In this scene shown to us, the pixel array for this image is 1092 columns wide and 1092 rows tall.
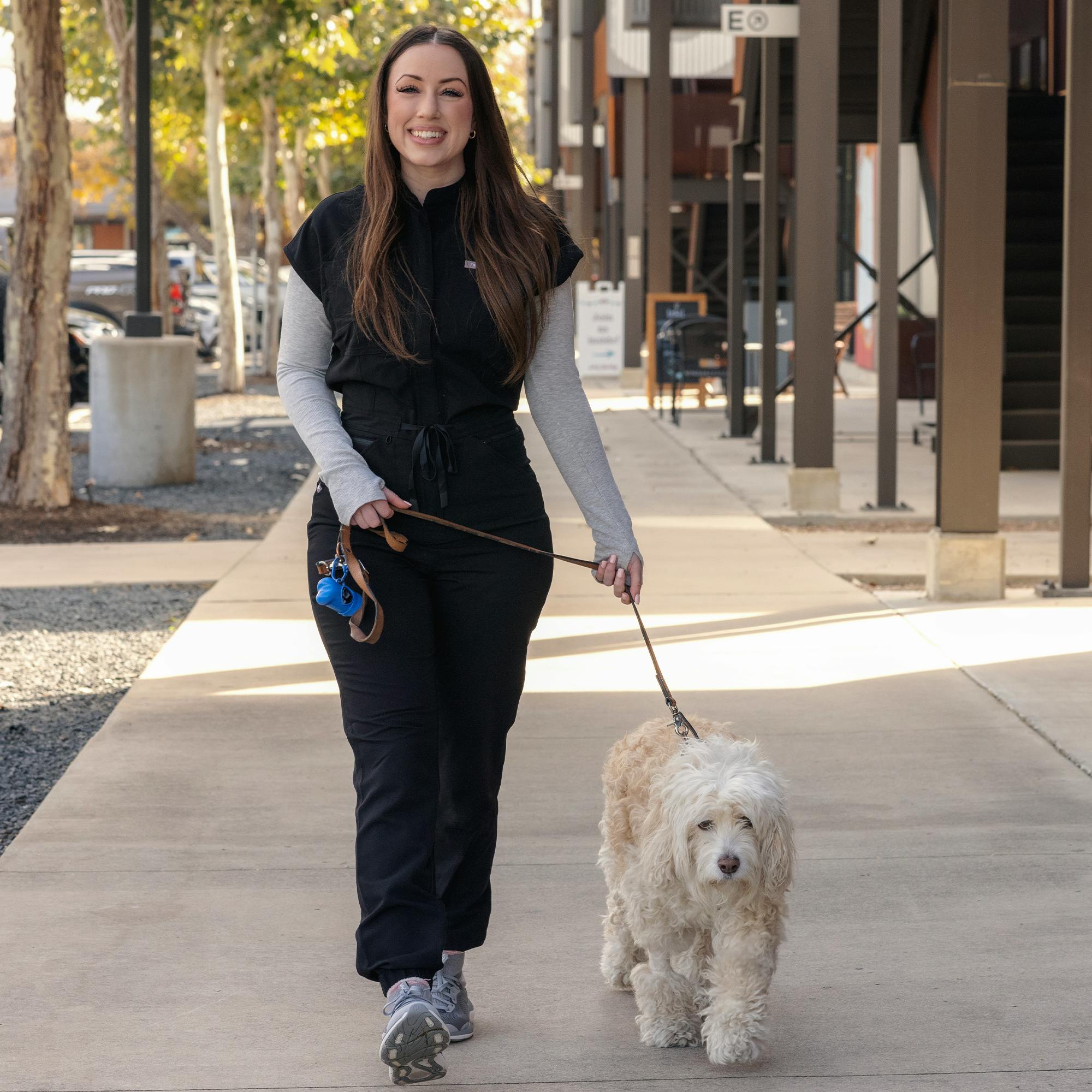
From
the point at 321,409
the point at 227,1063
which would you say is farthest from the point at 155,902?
the point at 321,409

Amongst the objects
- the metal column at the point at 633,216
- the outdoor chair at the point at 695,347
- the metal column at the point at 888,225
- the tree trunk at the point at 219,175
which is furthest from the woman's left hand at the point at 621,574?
the metal column at the point at 633,216

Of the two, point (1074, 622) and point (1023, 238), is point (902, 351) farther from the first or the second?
point (1074, 622)

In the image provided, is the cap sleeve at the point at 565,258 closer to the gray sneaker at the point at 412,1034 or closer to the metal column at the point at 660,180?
the gray sneaker at the point at 412,1034

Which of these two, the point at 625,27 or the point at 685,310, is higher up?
the point at 625,27

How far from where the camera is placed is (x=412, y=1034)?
10.4 ft

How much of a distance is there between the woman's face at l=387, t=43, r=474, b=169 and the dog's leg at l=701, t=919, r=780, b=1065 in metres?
1.62

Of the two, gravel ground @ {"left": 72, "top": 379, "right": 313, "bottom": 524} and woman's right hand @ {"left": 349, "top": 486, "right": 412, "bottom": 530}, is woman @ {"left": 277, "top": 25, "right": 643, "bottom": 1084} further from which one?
gravel ground @ {"left": 72, "top": 379, "right": 313, "bottom": 524}

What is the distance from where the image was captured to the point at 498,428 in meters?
3.41

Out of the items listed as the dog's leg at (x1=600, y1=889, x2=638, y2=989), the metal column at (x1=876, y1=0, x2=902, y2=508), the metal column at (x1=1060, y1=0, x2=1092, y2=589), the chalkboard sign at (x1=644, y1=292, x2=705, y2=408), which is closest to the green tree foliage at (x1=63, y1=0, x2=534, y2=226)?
the chalkboard sign at (x1=644, y1=292, x2=705, y2=408)

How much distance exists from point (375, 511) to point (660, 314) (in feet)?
58.0

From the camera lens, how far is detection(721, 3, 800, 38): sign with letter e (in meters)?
11.7

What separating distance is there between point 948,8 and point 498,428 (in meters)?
5.63

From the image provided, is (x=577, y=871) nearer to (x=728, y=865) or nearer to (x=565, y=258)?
(x=728, y=865)

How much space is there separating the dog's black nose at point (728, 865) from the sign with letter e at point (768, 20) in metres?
9.38
